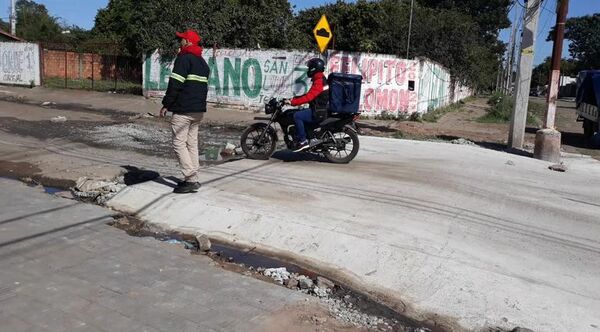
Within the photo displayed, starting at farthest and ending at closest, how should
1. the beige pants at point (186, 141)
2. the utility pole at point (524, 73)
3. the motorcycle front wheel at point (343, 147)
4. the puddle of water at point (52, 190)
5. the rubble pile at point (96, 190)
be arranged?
1. the utility pole at point (524, 73)
2. the motorcycle front wheel at point (343, 147)
3. the puddle of water at point (52, 190)
4. the rubble pile at point (96, 190)
5. the beige pants at point (186, 141)

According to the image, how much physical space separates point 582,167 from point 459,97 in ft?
96.2

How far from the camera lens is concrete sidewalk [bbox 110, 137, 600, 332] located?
4531 mm

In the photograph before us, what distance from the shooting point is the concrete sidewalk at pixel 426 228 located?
4.53 meters

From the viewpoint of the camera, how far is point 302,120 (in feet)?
29.8

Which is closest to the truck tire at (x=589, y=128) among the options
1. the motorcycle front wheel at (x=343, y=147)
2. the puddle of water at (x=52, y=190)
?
the motorcycle front wheel at (x=343, y=147)

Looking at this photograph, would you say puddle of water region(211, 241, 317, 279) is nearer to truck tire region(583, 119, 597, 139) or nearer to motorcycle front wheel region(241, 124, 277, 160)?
motorcycle front wheel region(241, 124, 277, 160)

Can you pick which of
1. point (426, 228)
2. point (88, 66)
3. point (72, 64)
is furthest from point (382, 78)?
point (72, 64)

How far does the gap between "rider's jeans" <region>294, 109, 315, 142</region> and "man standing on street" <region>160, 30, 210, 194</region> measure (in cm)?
241

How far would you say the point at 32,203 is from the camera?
6.39m

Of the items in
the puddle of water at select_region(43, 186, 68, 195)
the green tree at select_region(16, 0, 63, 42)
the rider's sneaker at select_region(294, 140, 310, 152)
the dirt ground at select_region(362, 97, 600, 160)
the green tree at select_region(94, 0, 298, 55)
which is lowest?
the puddle of water at select_region(43, 186, 68, 195)

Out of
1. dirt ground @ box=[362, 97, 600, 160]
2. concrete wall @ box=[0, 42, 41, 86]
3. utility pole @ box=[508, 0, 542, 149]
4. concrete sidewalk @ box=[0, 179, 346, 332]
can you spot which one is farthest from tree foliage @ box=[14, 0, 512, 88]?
concrete sidewalk @ box=[0, 179, 346, 332]

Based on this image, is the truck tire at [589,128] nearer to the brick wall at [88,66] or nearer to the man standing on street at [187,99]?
the man standing on street at [187,99]

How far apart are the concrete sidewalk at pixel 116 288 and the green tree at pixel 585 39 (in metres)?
93.1

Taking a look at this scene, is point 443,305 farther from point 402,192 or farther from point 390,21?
point 390,21
